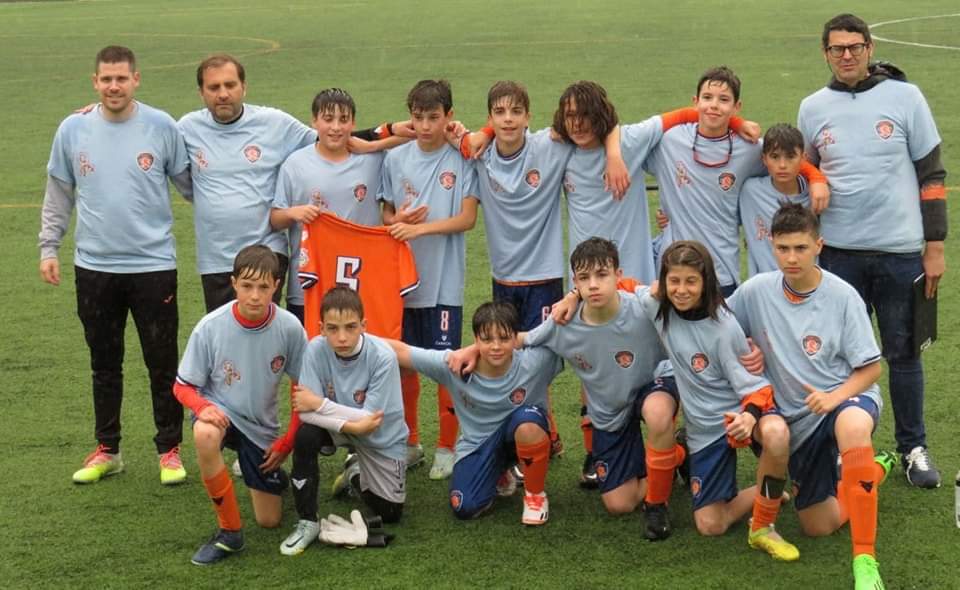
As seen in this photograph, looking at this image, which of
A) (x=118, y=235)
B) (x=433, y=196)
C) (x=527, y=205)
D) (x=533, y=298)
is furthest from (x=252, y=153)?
(x=533, y=298)

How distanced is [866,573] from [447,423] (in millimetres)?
2202

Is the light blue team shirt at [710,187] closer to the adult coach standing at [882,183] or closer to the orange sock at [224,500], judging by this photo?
the adult coach standing at [882,183]

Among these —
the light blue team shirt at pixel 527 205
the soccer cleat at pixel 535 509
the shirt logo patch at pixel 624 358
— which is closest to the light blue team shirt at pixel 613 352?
the shirt logo patch at pixel 624 358

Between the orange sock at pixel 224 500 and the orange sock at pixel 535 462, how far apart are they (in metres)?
1.19

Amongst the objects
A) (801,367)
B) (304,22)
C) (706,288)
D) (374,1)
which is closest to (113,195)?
(706,288)

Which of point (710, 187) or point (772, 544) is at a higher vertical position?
point (710, 187)

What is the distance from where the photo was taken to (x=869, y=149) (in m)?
6.05

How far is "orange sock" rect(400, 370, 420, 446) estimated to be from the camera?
6.61m

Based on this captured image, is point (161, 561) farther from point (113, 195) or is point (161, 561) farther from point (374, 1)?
point (374, 1)

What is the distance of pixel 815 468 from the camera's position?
18.4 feet

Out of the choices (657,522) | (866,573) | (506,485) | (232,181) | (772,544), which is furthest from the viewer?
(232,181)

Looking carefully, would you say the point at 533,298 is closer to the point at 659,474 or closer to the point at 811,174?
the point at 659,474

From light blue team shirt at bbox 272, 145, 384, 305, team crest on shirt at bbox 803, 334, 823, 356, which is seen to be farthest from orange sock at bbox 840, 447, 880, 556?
light blue team shirt at bbox 272, 145, 384, 305

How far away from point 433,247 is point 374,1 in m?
27.9
